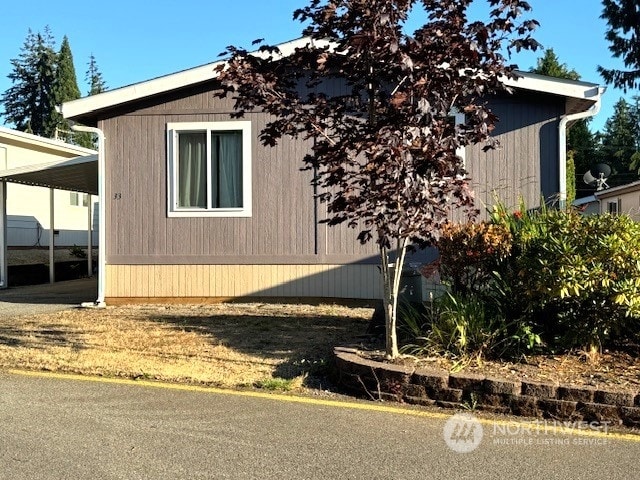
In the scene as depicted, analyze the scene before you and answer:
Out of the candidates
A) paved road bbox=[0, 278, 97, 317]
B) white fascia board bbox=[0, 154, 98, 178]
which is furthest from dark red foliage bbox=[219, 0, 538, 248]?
white fascia board bbox=[0, 154, 98, 178]

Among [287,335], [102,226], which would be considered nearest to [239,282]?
[102,226]

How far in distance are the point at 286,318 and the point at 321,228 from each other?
2.07 m

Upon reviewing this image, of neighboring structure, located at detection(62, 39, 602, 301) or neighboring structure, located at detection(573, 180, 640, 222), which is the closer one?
neighboring structure, located at detection(62, 39, 602, 301)

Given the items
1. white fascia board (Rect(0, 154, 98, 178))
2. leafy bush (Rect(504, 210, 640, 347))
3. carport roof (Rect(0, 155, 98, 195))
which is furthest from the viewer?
carport roof (Rect(0, 155, 98, 195))

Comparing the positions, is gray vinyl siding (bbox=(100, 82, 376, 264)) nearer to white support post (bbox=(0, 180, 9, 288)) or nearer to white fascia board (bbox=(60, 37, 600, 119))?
white fascia board (bbox=(60, 37, 600, 119))

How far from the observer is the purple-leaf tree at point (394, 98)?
5086mm

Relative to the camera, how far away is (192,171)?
10.8 metres

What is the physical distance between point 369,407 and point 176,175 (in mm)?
6785

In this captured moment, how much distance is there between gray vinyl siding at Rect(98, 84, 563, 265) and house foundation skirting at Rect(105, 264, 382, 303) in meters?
0.14

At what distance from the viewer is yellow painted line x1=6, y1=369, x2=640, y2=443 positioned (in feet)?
14.6

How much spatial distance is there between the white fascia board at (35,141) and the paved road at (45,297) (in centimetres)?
454

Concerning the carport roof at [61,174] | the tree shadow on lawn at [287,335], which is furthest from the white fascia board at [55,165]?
the tree shadow on lawn at [287,335]

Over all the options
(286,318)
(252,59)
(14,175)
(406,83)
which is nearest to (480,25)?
(406,83)

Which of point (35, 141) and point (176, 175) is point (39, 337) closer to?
point (176, 175)
